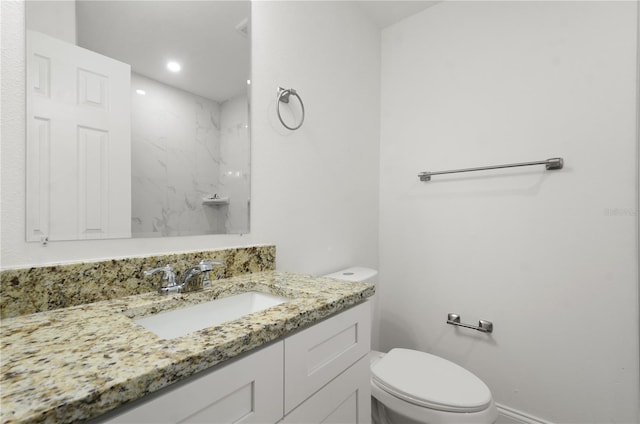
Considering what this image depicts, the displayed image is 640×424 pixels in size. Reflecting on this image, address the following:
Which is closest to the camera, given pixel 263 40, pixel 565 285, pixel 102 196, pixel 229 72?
pixel 102 196

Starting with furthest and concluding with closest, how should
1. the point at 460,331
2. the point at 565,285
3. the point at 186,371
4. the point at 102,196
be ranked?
the point at 460,331
the point at 565,285
the point at 102,196
the point at 186,371

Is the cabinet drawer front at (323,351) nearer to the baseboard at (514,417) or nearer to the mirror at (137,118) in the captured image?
the mirror at (137,118)

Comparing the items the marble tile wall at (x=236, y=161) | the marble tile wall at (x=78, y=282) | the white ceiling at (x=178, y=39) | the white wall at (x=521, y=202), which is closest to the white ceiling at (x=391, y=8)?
the white wall at (x=521, y=202)

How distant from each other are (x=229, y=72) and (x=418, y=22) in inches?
55.1

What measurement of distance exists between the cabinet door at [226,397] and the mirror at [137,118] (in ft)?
1.83

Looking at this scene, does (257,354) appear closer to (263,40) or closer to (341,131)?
(263,40)

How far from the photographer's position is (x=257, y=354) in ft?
1.92

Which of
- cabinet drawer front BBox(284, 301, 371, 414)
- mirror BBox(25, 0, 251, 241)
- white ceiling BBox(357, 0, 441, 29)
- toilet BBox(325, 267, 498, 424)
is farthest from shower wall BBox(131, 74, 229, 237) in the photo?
white ceiling BBox(357, 0, 441, 29)

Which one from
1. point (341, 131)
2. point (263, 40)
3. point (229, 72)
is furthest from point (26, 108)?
point (341, 131)

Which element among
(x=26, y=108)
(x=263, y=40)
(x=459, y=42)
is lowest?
(x=26, y=108)

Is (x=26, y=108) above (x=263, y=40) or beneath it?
beneath

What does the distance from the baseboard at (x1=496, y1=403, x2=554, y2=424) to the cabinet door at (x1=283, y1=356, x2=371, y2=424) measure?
3.44 feet

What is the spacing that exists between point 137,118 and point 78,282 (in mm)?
492

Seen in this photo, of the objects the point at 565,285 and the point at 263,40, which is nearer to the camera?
the point at 263,40
